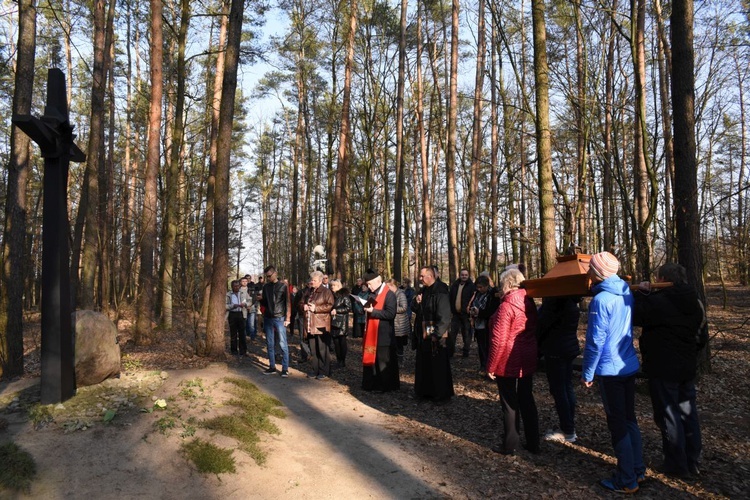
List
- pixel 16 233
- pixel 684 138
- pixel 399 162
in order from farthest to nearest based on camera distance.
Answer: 1. pixel 399 162
2. pixel 16 233
3. pixel 684 138

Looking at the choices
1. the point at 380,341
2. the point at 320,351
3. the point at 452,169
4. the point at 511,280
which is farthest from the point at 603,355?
the point at 452,169

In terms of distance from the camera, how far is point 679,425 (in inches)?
174

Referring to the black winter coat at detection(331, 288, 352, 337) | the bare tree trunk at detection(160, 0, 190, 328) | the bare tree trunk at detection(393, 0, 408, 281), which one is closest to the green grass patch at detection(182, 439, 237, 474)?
the black winter coat at detection(331, 288, 352, 337)

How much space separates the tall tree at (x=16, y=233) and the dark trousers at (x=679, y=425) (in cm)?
975

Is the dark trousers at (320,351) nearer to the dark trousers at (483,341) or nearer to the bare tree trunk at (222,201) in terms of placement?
the bare tree trunk at (222,201)

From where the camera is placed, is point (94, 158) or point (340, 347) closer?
point (340, 347)

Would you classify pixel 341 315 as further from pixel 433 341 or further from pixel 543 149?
pixel 543 149

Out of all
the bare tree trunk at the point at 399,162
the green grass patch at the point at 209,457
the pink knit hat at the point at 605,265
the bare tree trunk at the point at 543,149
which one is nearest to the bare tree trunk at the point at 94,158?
the bare tree trunk at the point at 399,162

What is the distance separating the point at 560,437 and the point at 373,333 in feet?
10.8

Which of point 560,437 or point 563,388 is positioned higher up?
point 563,388

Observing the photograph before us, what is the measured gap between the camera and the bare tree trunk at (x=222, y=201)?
10.0 meters

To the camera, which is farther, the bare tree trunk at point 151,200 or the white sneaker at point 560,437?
the bare tree trunk at point 151,200

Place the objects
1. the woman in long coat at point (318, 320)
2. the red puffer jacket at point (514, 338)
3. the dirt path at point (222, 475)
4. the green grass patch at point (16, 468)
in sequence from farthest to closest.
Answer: the woman in long coat at point (318, 320) < the red puffer jacket at point (514, 338) < the dirt path at point (222, 475) < the green grass patch at point (16, 468)

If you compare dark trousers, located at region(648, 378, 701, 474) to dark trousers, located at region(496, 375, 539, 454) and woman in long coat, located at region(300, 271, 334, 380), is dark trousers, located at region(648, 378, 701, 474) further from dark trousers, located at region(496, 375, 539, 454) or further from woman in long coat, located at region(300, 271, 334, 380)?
woman in long coat, located at region(300, 271, 334, 380)
